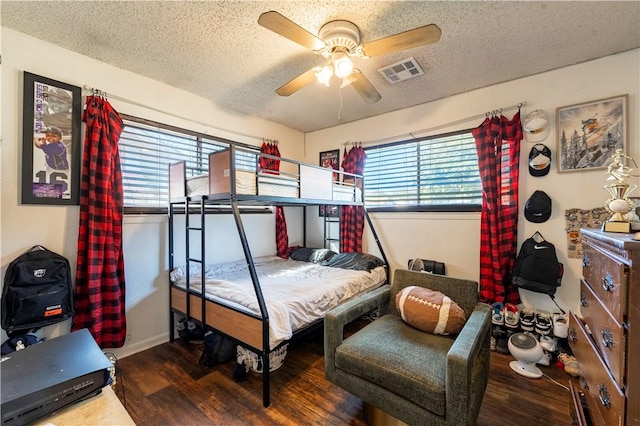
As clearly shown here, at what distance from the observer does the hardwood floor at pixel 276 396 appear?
65.1 inches

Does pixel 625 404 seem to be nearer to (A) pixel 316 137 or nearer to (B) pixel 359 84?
(B) pixel 359 84

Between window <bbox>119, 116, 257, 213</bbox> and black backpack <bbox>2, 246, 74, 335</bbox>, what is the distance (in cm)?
67

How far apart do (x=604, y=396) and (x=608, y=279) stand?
428 mm

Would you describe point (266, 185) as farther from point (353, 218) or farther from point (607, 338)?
point (607, 338)

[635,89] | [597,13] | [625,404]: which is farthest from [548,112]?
[625,404]

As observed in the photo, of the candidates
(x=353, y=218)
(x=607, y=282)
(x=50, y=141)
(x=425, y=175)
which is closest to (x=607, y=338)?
(x=607, y=282)

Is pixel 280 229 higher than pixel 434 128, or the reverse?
pixel 434 128

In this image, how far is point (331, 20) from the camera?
5.80 ft

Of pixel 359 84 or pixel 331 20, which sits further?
pixel 359 84

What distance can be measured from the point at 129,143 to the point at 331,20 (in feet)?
7.00

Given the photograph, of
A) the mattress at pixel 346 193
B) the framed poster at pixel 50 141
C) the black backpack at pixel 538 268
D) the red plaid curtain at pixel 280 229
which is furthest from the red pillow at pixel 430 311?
the framed poster at pixel 50 141

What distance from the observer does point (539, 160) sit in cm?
243

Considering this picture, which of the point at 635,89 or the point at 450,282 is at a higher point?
the point at 635,89

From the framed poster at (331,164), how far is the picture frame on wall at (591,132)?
2427 millimetres
